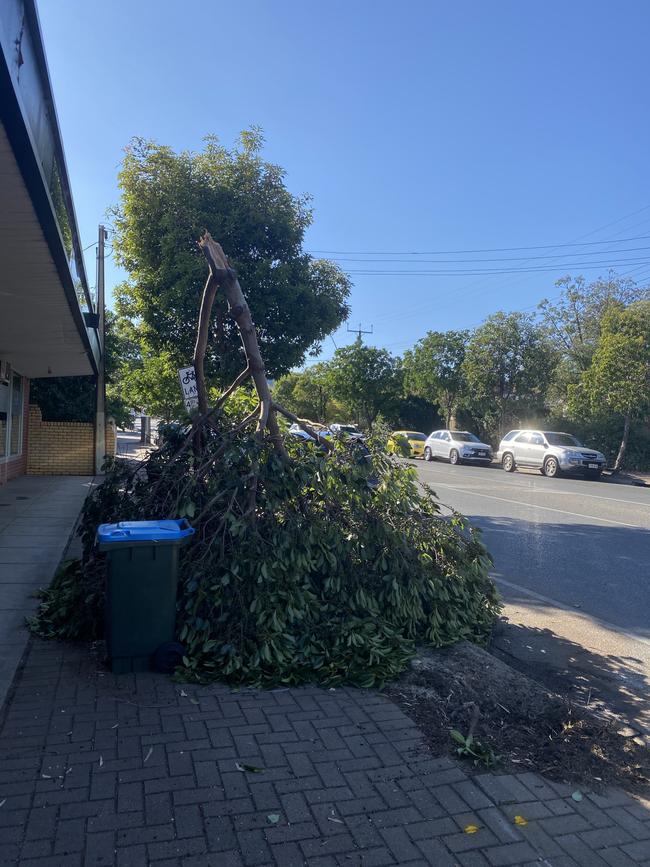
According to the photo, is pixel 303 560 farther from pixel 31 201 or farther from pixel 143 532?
pixel 31 201

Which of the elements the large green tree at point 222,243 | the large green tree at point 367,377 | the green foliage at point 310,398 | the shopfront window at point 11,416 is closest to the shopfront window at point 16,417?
the shopfront window at point 11,416

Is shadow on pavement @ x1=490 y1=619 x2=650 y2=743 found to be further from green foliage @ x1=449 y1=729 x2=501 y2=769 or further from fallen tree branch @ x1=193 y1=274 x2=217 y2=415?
fallen tree branch @ x1=193 y1=274 x2=217 y2=415

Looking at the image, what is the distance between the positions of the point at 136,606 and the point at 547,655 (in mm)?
3183

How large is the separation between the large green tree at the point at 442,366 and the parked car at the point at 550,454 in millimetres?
9974

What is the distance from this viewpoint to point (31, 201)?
15.5ft

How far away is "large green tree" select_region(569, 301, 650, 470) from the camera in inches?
933

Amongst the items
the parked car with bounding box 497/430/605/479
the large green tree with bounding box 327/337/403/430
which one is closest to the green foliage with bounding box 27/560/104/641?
the parked car with bounding box 497/430/605/479

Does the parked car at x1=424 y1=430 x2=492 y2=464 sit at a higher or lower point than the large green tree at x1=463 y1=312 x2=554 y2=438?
lower

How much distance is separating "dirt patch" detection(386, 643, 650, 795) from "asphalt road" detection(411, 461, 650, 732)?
21.6 inches

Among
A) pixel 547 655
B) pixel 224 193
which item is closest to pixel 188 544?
pixel 547 655

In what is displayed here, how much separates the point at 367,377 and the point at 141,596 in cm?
4030

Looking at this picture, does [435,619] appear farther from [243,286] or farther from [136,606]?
[243,286]

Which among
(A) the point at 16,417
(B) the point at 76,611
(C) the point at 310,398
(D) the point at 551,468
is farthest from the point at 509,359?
(B) the point at 76,611

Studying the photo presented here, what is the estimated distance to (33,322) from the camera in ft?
30.4
